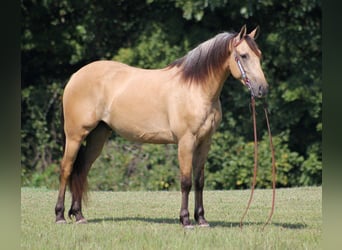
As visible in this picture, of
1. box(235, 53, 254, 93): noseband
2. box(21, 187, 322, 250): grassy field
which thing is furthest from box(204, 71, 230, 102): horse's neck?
box(21, 187, 322, 250): grassy field

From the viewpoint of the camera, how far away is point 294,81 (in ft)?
46.1

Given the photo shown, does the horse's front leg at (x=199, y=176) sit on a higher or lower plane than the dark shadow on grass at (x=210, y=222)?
higher

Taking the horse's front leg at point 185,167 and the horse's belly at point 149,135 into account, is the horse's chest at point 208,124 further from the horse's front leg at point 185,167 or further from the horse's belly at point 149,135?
the horse's belly at point 149,135

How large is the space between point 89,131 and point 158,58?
23.6 ft

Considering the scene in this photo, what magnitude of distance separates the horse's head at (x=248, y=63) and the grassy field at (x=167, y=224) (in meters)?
1.41

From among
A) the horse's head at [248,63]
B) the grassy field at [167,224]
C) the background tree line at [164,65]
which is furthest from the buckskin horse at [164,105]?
the background tree line at [164,65]

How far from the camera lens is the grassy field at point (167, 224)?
17.8 feet

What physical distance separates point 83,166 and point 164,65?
23.0 feet

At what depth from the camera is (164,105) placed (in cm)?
689

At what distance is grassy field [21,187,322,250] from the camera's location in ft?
17.8

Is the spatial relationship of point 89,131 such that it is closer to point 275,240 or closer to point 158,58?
point 275,240

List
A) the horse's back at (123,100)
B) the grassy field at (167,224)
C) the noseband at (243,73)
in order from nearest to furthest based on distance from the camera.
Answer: the grassy field at (167,224) < the noseband at (243,73) < the horse's back at (123,100)

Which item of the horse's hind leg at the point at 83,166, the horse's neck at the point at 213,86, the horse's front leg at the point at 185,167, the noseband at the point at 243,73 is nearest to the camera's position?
the noseband at the point at 243,73

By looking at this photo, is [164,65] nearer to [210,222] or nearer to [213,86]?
[210,222]
